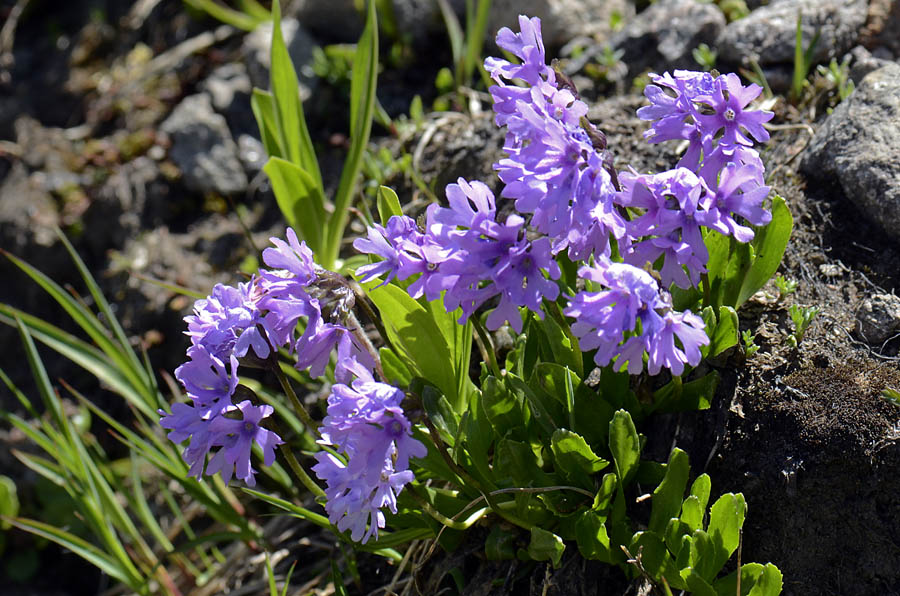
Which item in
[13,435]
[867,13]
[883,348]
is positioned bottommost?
[13,435]

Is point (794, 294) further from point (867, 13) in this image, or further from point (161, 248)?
point (161, 248)

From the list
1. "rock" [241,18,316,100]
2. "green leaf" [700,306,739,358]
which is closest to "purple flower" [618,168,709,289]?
"green leaf" [700,306,739,358]

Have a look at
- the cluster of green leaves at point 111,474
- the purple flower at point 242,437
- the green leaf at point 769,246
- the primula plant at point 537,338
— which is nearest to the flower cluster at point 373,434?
the primula plant at point 537,338

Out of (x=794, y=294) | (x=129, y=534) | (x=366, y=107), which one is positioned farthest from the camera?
(x=366, y=107)

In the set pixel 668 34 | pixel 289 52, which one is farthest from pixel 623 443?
pixel 289 52

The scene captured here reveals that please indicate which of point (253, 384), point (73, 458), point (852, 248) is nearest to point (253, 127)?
point (253, 384)

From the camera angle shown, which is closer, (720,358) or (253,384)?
(720,358)
